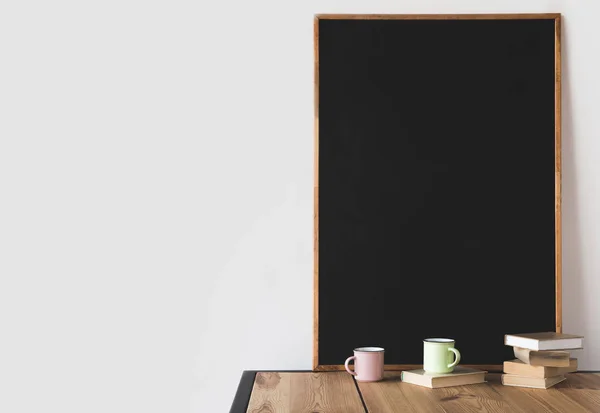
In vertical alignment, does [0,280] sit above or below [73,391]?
above

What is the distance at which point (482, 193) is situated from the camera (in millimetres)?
1947

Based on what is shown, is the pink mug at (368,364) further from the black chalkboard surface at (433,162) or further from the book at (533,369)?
the book at (533,369)

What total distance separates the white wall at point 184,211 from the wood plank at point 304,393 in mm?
154

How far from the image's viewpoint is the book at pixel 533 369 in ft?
5.50

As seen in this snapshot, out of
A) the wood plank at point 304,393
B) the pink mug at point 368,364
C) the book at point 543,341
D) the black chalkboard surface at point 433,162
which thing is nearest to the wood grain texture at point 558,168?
the black chalkboard surface at point 433,162

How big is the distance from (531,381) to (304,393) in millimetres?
562

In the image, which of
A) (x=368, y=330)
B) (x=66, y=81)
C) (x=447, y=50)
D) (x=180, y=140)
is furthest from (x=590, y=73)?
(x=66, y=81)

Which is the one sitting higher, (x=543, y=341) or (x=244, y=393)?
(x=543, y=341)

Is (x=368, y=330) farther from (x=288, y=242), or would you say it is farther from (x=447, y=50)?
(x=447, y=50)

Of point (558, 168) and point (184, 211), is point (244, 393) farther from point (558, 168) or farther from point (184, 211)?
point (558, 168)

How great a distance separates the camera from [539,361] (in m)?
1.69

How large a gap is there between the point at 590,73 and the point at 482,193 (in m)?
0.47

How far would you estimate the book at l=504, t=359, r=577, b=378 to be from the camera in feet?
5.50

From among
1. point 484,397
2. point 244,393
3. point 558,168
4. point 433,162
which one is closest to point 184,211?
point 244,393
